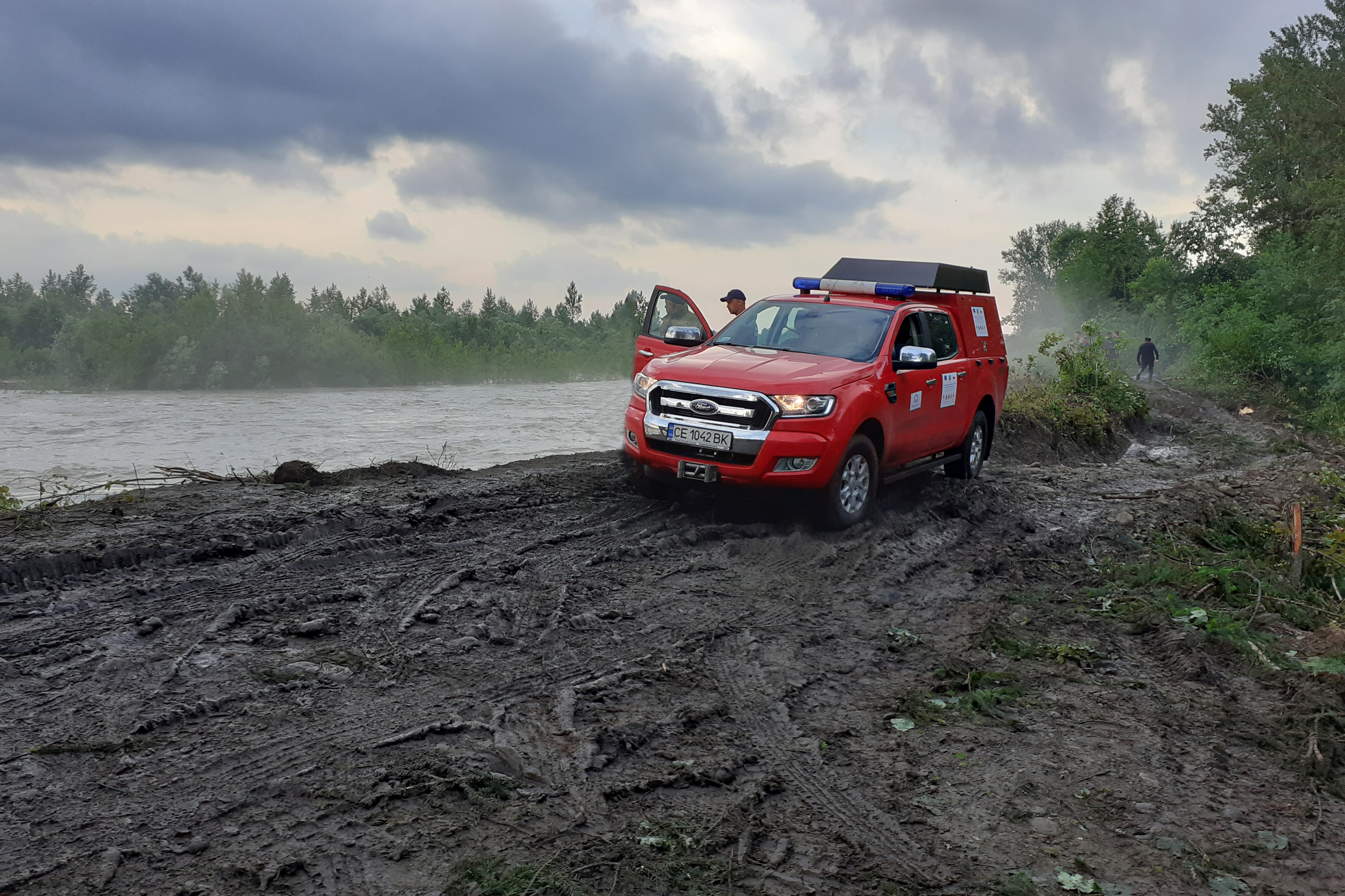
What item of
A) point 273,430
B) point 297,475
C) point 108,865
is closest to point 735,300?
point 297,475

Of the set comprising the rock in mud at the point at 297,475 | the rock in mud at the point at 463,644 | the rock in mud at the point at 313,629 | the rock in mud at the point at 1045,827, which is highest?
the rock in mud at the point at 297,475

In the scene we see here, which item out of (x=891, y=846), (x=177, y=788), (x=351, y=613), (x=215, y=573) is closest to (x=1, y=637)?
(x=215, y=573)

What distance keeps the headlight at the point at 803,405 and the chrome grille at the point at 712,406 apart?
0.28 ft

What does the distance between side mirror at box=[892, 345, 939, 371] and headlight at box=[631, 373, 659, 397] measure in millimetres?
2186

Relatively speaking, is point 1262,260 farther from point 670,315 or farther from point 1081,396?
point 670,315

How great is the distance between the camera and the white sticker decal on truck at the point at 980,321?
11.0 m

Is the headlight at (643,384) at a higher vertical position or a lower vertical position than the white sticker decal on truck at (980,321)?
lower

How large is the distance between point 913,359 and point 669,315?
11.3ft

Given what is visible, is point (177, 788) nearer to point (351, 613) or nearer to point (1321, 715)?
point (351, 613)

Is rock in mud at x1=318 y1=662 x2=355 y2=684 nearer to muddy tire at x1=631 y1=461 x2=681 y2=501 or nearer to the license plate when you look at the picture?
the license plate

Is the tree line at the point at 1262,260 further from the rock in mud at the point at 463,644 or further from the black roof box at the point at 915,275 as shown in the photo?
the rock in mud at the point at 463,644

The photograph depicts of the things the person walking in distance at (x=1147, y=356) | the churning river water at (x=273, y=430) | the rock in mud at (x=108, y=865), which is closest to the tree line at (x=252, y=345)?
the churning river water at (x=273, y=430)

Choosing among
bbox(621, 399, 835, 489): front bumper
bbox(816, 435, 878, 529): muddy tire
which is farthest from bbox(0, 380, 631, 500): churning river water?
bbox(816, 435, 878, 529): muddy tire

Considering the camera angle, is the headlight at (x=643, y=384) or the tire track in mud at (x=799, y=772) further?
the headlight at (x=643, y=384)
